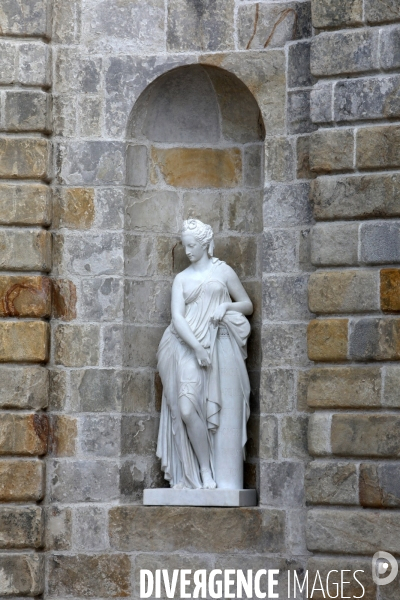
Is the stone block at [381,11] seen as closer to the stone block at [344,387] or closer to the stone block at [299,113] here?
the stone block at [299,113]

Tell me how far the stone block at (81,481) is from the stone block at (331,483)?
141 cm

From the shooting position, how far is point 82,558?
7973 millimetres

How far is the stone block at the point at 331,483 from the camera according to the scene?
738 centimetres

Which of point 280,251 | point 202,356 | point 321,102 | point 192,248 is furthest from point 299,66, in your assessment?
point 202,356

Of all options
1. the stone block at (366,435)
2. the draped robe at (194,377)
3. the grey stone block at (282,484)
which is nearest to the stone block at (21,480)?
the draped robe at (194,377)

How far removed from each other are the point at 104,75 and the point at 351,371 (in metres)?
2.75

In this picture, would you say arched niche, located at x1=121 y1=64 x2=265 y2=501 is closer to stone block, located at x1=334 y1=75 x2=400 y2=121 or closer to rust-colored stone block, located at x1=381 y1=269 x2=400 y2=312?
stone block, located at x1=334 y1=75 x2=400 y2=121

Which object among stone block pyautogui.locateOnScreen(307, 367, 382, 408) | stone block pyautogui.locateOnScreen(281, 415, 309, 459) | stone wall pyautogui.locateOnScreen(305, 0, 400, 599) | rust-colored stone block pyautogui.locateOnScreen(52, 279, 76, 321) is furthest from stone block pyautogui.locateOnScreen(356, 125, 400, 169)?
rust-colored stone block pyautogui.locateOnScreen(52, 279, 76, 321)

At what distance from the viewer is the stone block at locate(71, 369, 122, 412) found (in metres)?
8.14

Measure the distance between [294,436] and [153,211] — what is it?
1968mm

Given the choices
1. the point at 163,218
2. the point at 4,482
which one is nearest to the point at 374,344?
the point at 163,218

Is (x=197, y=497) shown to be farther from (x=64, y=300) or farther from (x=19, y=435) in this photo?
(x=64, y=300)

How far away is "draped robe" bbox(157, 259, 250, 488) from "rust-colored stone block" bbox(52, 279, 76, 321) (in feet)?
2.20

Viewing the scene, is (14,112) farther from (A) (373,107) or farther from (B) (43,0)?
A: (A) (373,107)
